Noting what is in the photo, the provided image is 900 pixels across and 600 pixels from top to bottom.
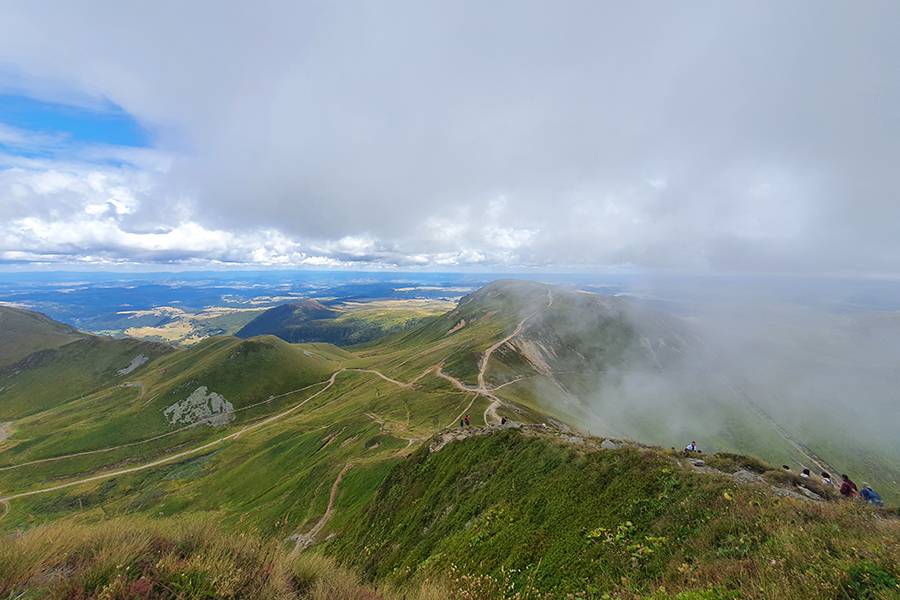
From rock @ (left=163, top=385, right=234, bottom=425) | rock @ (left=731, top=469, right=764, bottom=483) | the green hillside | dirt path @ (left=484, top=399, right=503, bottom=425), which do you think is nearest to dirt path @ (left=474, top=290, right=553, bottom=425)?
dirt path @ (left=484, top=399, right=503, bottom=425)

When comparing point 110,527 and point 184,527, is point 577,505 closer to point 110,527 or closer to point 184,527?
point 184,527

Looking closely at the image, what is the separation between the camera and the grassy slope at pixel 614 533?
981 centimetres

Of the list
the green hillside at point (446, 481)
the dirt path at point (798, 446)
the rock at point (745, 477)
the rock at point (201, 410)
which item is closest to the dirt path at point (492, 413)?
the green hillside at point (446, 481)

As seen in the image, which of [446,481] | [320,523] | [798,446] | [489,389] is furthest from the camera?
[798,446]

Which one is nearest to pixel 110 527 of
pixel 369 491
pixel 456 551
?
pixel 456 551

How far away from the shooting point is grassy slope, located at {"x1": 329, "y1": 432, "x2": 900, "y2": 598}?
981 centimetres

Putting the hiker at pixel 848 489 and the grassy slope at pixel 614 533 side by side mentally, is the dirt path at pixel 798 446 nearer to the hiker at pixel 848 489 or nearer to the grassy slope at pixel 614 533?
the hiker at pixel 848 489

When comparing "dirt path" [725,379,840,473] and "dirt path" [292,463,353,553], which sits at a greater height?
"dirt path" [292,463,353,553]

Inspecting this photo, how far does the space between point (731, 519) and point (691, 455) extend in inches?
456

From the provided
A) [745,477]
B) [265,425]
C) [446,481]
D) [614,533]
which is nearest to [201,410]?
[265,425]

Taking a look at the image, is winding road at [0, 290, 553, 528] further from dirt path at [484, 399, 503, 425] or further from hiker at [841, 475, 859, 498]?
hiker at [841, 475, 859, 498]

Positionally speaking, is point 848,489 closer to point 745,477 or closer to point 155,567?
point 745,477

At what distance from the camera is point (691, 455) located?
24.9m

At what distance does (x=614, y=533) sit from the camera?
17.6 m
